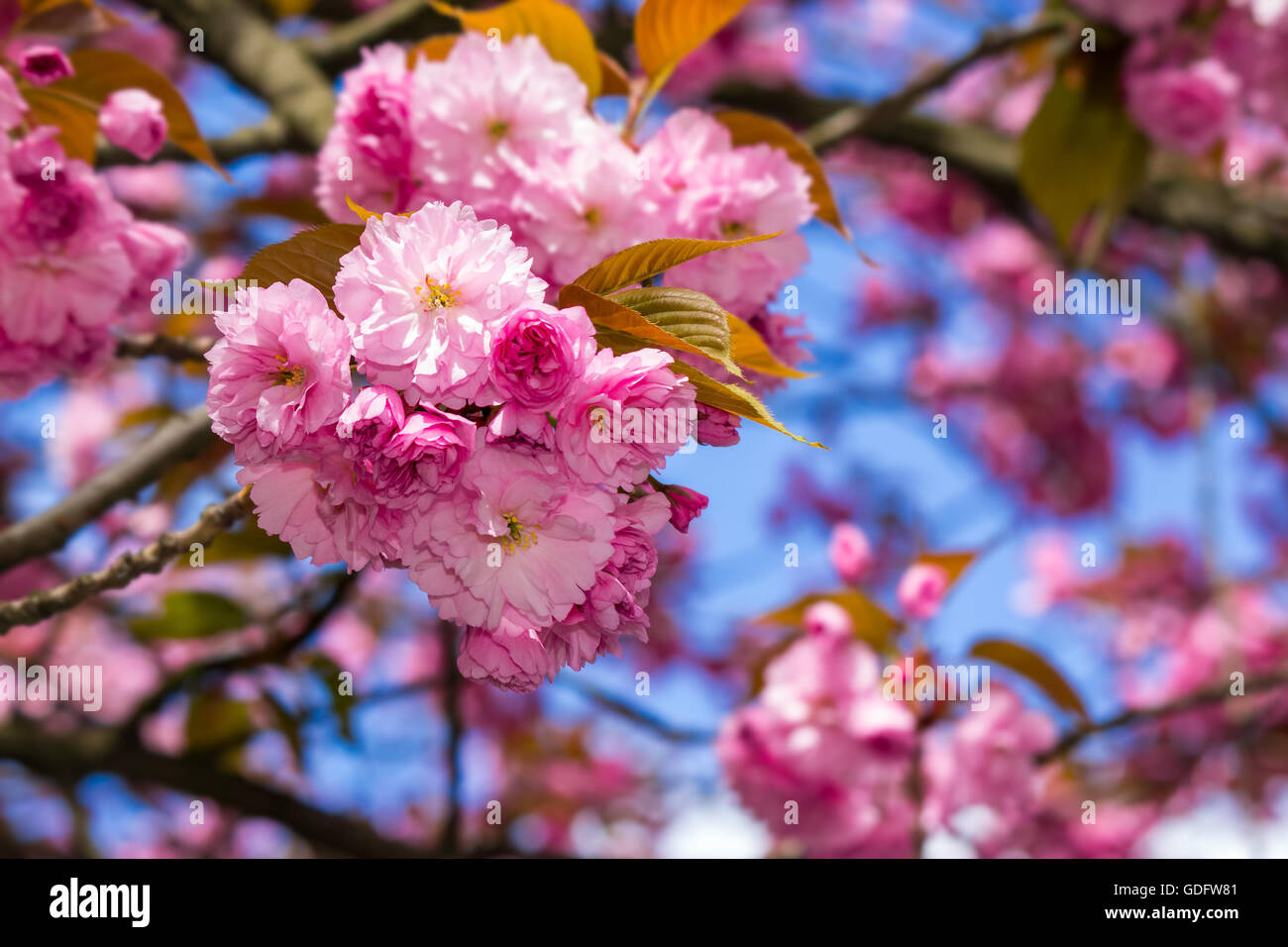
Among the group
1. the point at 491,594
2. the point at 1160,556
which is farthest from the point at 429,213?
the point at 1160,556

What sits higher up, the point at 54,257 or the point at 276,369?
the point at 54,257

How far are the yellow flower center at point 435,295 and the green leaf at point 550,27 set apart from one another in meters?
0.48

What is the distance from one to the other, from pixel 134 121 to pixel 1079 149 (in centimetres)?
160

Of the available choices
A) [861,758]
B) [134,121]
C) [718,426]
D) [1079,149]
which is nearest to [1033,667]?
[861,758]

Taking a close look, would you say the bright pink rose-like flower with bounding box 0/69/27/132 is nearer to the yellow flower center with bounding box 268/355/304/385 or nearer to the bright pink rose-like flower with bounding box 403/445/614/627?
the yellow flower center with bounding box 268/355/304/385

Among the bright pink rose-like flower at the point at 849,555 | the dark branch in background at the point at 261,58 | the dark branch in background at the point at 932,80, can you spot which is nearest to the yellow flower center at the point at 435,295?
the dark branch in background at the point at 261,58

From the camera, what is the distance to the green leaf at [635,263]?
2.37ft

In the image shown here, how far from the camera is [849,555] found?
174cm

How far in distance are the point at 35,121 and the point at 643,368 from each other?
88 centimetres

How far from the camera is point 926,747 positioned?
81.7 inches

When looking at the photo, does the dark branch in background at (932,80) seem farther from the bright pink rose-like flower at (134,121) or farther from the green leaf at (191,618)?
the green leaf at (191,618)

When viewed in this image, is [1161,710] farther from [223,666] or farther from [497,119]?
[223,666]

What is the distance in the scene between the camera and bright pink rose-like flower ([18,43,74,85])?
106 centimetres

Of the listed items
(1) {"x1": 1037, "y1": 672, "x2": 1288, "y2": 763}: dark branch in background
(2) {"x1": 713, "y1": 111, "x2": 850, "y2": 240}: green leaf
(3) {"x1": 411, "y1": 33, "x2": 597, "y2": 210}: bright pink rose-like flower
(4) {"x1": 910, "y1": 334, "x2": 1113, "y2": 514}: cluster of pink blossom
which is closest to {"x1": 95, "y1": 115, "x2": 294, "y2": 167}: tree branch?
(3) {"x1": 411, "y1": 33, "x2": 597, "y2": 210}: bright pink rose-like flower
